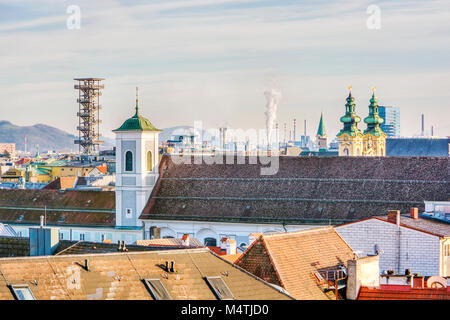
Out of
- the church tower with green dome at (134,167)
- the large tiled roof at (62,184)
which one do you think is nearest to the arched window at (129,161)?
the church tower with green dome at (134,167)

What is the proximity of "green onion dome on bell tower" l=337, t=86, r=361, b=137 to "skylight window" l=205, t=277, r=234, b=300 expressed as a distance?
270ft

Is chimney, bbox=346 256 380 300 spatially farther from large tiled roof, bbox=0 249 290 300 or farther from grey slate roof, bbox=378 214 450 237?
grey slate roof, bbox=378 214 450 237

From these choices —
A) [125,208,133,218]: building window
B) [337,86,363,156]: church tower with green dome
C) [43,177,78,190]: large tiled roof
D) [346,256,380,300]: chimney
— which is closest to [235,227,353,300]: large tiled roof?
[346,256,380,300]: chimney

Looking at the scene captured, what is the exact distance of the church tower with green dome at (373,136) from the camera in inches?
4149

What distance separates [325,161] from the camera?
64062 mm

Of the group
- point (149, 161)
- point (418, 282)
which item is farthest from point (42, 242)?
point (149, 161)

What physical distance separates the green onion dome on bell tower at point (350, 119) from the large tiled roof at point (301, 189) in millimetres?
39064

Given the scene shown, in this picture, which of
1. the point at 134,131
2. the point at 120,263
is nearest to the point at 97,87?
the point at 134,131

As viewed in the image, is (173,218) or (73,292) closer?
(73,292)

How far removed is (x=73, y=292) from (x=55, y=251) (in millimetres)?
10337

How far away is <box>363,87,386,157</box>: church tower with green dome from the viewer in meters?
→ 105

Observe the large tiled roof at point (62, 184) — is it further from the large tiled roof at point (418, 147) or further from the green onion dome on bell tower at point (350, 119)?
the large tiled roof at point (418, 147)
